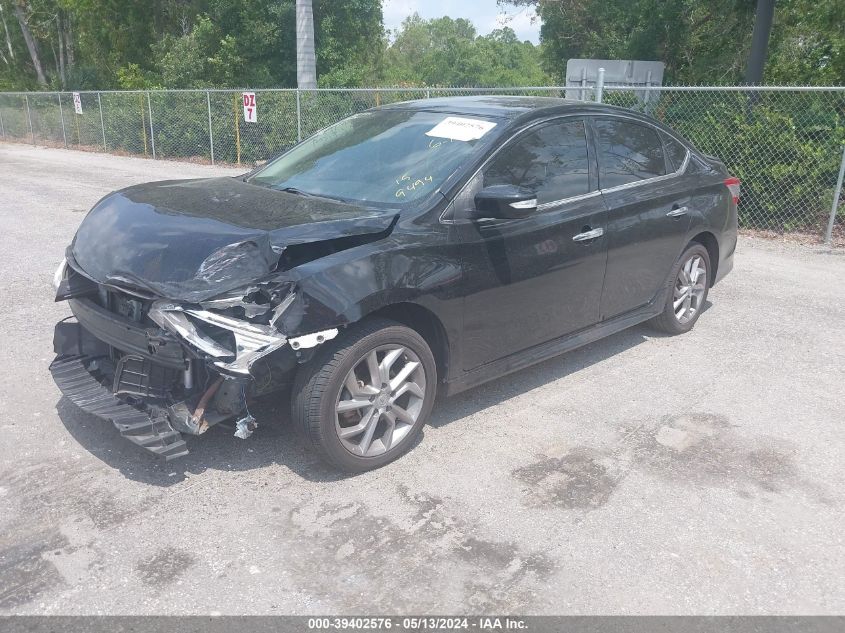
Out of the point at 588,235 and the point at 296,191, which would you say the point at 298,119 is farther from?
the point at 588,235

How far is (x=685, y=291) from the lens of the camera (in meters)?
5.78

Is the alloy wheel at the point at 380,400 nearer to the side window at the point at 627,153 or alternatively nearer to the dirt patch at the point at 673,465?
the dirt patch at the point at 673,465

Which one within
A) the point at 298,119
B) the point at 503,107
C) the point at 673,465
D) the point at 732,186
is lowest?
the point at 673,465

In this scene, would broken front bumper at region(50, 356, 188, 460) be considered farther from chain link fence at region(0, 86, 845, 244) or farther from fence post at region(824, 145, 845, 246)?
fence post at region(824, 145, 845, 246)

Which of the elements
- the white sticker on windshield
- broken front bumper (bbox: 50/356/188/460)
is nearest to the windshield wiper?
the white sticker on windshield

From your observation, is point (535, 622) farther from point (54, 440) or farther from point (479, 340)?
point (54, 440)

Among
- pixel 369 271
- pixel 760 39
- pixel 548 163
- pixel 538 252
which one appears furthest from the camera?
pixel 760 39

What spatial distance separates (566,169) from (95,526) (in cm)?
327

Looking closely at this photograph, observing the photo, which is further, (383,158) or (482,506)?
(383,158)

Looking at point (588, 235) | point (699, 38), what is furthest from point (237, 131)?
point (588, 235)

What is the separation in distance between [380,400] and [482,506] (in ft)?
2.34

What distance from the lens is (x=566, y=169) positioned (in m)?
4.59

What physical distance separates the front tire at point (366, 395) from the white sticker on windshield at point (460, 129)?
4.31 ft

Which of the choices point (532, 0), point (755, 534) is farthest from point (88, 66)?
point (755, 534)
